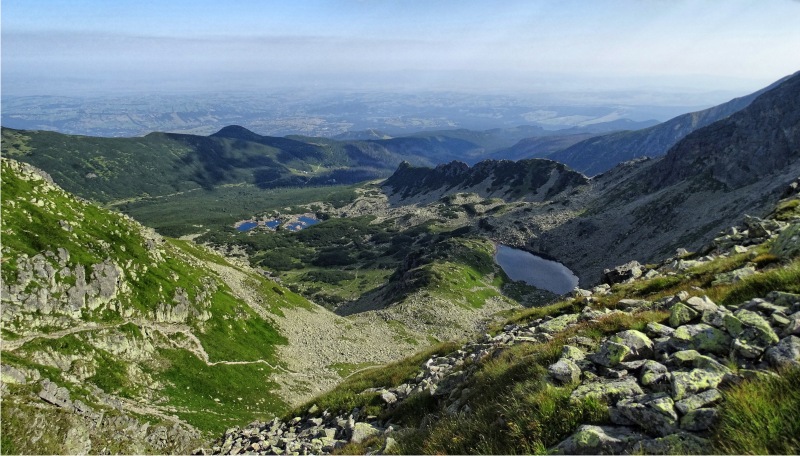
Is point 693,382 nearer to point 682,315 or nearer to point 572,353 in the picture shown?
point 572,353

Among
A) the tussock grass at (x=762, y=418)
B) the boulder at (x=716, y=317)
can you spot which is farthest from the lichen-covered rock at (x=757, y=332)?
the tussock grass at (x=762, y=418)

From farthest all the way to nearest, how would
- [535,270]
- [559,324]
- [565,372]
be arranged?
1. [535,270]
2. [559,324]
3. [565,372]

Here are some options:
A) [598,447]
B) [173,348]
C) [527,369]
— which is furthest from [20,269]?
[598,447]

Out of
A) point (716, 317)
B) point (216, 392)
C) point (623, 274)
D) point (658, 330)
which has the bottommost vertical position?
point (216, 392)

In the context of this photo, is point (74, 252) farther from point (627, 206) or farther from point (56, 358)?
Answer: point (627, 206)

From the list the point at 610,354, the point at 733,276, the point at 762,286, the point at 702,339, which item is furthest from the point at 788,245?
the point at 610,354

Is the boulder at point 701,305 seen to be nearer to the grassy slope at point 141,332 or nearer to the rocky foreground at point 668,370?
the rocky foreground at point 668,370

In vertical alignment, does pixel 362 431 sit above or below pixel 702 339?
below
